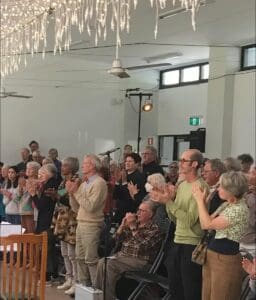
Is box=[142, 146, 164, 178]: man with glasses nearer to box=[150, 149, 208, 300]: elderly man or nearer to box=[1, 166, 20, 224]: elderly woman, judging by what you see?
box=[1, 166, 20, 224]: elderly woman

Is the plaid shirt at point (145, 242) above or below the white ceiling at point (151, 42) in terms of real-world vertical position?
below

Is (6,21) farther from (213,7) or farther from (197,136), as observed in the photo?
(197,136)

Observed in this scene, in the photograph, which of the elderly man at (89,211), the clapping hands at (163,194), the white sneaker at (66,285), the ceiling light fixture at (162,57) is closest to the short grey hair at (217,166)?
the clapping hands at (163,194)

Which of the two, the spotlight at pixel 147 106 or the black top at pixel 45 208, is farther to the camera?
the spotlight at pixel 147 106

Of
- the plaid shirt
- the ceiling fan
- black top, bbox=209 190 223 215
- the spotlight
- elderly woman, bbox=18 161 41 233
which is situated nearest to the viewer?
black top, bbox=209 190 223 215

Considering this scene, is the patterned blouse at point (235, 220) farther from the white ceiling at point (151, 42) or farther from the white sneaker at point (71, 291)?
the white ceiling at point (151, 42)

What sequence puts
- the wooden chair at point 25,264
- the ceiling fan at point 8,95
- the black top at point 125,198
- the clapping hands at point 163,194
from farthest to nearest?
the ceiling fan at point 8,95, the black top at point 125,198, the clapping hands at point 163,194, the wooden chair at point 25,264

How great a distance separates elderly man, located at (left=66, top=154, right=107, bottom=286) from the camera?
14.0 feet

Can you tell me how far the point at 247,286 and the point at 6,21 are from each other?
2941mm

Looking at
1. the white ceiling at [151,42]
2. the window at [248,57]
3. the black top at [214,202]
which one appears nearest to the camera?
the black top at [214,202]

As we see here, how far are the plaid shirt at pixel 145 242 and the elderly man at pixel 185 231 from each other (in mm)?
408

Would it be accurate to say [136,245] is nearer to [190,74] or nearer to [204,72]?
[204,72]

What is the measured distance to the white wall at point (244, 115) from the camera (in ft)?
30.8

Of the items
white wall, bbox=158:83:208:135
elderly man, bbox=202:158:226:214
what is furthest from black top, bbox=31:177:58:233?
white wall, bbox=158:83:208:135
